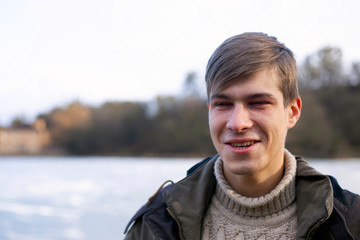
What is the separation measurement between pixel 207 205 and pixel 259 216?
301 millimetres

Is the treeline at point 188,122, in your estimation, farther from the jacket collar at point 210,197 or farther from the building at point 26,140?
the jacket collar at point 210,197

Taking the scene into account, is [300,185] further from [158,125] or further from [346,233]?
[158,125]

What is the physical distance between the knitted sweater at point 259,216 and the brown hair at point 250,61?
1.47ft

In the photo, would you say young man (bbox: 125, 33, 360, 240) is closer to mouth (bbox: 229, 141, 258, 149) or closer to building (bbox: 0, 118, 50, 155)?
mouth (bbox: 229, 141, 258, 149)

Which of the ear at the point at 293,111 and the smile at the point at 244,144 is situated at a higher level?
the ear at the point at 293,111

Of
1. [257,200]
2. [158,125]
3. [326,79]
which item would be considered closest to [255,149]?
[257,200]

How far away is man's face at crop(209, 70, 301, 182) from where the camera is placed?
6.64 feet

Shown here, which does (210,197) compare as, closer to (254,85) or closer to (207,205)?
(207,205)

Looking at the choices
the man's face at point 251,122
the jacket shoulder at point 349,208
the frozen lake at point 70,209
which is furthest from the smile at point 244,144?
the frozen lake at point 70,209

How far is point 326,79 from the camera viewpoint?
4553 cm

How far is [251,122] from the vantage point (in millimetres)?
2033

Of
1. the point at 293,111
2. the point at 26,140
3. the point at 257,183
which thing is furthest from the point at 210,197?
the point at 26,140

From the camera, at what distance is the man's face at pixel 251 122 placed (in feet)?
6.64

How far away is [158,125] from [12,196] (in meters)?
38.3
